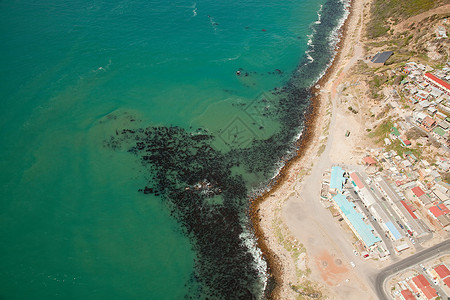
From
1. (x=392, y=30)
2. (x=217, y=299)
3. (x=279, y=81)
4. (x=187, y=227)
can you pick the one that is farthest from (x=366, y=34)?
(x=217, y=299)

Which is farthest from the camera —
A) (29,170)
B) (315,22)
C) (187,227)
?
(315,22)

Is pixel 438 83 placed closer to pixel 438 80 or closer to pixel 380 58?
pixel 438 80

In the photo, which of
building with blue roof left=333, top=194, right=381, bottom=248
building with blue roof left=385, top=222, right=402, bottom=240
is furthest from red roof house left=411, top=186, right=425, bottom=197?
building with blue roof left=333, top=194, right=381, bottom=248

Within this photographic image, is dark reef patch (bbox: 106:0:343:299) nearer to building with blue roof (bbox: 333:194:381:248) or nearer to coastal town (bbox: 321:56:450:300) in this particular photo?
building with blue roof (bbox: 333:194:381:248)

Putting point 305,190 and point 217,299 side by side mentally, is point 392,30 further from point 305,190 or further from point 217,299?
point 217,299

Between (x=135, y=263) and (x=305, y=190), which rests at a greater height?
(x=305, y=190)

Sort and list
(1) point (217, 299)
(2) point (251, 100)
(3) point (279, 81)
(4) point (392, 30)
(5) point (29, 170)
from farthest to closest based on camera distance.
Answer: (4) point (392, 30), (3) point (279, 81), (2) point (251, 100), (5) point (29, 170), (1) point (217, 299)
